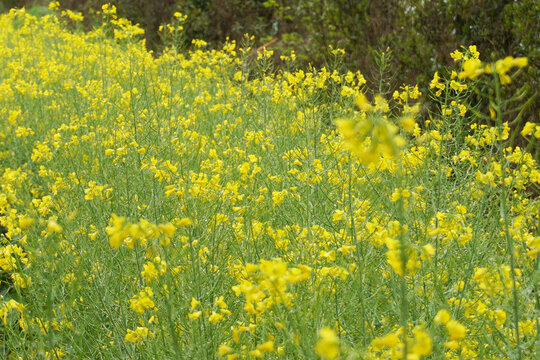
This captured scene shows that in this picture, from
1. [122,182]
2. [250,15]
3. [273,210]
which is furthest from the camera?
[250,15]

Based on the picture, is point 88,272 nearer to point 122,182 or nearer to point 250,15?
point 122,182

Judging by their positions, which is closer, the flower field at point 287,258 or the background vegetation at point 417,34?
the flower field at point 287,258

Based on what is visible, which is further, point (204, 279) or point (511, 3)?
point (511, 3)

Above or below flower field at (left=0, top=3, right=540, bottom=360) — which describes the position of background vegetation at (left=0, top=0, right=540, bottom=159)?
above

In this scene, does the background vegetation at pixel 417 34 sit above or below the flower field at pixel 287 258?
above

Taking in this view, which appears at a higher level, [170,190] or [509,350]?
[170,190]

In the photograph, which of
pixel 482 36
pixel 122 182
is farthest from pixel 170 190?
pixel 482 36

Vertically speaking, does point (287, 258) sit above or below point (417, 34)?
below

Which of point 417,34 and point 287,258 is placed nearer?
point 287,258

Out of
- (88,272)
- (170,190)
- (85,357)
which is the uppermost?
(170,190)

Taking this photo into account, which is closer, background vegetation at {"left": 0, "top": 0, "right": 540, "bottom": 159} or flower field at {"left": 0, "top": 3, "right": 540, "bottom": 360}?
flower field at {"left": 0, "top": 3, "right": 540, "bottom": 360}

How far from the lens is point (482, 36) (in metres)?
4.53

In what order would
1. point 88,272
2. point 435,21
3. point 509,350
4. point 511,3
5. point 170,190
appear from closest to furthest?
point 509,350, point 170,190, point 88,272, point 511,3, point 435,21

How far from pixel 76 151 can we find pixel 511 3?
3.10 m
